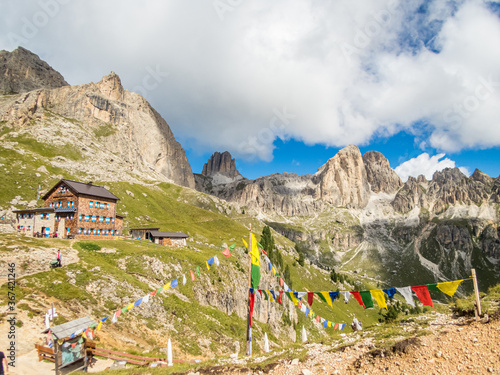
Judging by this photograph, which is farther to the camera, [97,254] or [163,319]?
[97,254]

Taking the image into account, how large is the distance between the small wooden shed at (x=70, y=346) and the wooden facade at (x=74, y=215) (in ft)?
143

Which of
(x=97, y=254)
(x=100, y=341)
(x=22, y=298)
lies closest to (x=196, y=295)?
(x=97, y=254)

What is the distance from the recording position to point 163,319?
33250 mm

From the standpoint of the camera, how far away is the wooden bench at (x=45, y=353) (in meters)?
18.7

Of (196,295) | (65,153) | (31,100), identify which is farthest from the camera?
(31,100)

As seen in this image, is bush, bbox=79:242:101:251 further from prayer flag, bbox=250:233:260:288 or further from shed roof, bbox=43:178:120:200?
prayer flag, bbox=250:233:260:288

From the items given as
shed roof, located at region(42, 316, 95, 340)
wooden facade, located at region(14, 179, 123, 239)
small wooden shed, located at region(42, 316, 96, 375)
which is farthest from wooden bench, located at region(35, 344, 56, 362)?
wooden facade, located at region(14, 179, 123, 239)

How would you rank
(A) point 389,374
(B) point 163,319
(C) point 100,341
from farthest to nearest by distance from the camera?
1. (B) point 163,319
2. (C) point 100,341
3. (A) point 389,374

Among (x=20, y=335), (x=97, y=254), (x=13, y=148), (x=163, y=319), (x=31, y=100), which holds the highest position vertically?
(x=31, y=100)

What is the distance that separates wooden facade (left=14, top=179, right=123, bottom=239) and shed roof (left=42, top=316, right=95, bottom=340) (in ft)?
142

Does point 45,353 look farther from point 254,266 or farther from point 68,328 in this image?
point 254,266

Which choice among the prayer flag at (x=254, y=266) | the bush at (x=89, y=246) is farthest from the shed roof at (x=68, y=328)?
the bush at (x=89, y=246)

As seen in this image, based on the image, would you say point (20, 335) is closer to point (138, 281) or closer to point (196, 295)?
point (138, 281)

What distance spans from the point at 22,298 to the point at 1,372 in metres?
15.9
